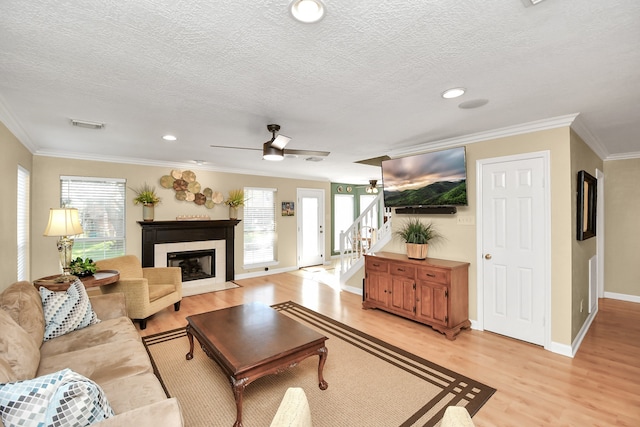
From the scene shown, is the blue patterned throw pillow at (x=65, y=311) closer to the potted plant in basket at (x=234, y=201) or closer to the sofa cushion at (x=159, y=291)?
the sofa cushion at (x=159, y=291)

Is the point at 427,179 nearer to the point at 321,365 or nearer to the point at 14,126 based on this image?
the point at 321,365

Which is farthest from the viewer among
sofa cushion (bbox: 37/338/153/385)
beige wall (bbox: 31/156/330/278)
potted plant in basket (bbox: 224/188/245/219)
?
potted plant in basket (bbox: 224/188/245/219)

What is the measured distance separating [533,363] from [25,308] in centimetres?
429

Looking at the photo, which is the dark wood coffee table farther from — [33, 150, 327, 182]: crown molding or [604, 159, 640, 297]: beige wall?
[604, 159, 640, 297]: beige wall

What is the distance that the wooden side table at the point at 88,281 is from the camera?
2.87 meters

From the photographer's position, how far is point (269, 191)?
689 centimetres

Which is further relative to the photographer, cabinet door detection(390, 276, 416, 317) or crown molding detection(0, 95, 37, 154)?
cabinet door detection(390, 276, 416, 317)

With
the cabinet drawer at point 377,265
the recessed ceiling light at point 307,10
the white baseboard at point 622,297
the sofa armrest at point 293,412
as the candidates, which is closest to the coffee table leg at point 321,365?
the sofa armrest at point 293,412

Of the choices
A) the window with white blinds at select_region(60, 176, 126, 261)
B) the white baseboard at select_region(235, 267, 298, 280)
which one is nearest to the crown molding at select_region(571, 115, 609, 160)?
the white baseboard at select_region(235, 267, 298, 280)

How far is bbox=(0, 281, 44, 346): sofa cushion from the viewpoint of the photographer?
80.7 inches

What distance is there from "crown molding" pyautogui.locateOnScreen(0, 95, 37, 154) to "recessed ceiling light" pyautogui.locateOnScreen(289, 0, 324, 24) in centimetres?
267

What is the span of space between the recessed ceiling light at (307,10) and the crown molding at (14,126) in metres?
2.67

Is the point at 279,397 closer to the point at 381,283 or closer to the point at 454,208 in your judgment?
the point at 381,283

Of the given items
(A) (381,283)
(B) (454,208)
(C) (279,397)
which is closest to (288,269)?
(A) (381,283)
